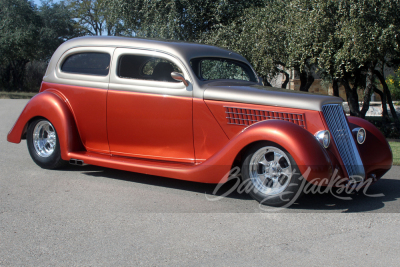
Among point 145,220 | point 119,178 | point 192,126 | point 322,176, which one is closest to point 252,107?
point 192,126

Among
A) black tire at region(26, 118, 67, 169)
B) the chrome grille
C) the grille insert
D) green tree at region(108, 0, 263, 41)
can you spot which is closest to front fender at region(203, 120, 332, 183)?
the grille insert

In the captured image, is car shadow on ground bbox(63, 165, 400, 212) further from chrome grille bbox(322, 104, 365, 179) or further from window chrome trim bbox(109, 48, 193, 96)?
window chrome trim bbox(109, 48, 193, 96)

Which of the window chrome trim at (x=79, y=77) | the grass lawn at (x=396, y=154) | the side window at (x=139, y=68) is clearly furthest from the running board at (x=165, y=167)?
the grass lawn at (x=396, y=154)

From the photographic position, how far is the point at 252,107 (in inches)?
176

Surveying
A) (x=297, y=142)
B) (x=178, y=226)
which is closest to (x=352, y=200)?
(x=297, y=142)

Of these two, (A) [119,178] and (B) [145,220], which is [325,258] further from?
(A) [119,178]

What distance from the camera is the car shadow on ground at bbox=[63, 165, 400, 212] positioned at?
427cm

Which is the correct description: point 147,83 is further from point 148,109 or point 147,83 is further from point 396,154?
point 396,154

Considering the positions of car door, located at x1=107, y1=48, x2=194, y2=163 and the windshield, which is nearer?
car door, located at x1=107, y1=48, x2=194, y2=163

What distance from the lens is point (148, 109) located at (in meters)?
4.96

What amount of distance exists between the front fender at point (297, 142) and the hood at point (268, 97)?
1.03 feet

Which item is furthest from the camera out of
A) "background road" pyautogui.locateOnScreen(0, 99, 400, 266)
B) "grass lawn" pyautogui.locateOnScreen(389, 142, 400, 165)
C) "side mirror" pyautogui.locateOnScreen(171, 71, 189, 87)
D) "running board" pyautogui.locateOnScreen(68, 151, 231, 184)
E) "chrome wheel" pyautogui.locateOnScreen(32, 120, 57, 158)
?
"grass lawn" pyautogui.locateOnScreen(389, 142, 400, 165)

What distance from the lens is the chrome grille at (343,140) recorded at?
431 cm

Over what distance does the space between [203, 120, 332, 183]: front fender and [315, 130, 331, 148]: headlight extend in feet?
0.55
